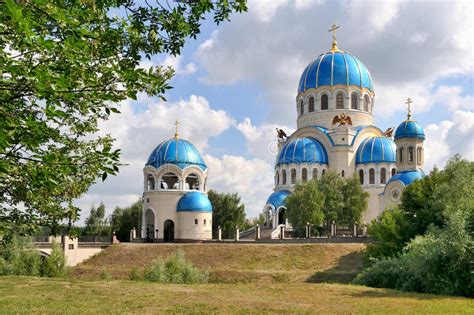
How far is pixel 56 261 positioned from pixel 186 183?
16.7 metres

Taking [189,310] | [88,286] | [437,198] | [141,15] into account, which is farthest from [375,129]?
[141,15]

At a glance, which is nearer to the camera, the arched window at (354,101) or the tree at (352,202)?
the tree at (352,202)

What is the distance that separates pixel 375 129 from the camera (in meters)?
49.7

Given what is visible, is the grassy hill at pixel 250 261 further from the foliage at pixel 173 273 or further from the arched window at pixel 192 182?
the arched window at pixel 192 182

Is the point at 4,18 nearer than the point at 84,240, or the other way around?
the point at 4,18

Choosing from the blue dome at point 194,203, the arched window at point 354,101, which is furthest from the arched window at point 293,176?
the arched window at point 354,101

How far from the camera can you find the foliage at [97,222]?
183 feet

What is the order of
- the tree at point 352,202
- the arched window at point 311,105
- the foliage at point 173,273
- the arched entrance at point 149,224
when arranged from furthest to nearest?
A: 1. the arched window at point 311,105
2. the arched entrance at point 149,224
3. the tree at point 352,202
4. the foliage at point 173,273

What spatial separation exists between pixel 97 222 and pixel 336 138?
26.6 m

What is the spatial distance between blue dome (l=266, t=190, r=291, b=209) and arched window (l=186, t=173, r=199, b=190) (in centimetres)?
613

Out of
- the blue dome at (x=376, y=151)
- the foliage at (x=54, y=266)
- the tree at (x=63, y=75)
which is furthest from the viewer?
the blue dome at (x=376, y=151)

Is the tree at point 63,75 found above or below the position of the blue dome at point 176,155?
below

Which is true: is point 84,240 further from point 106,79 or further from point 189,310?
point 106,79

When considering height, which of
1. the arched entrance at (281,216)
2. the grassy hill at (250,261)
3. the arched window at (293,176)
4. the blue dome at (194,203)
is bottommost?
the grassy hill at (250,261)
